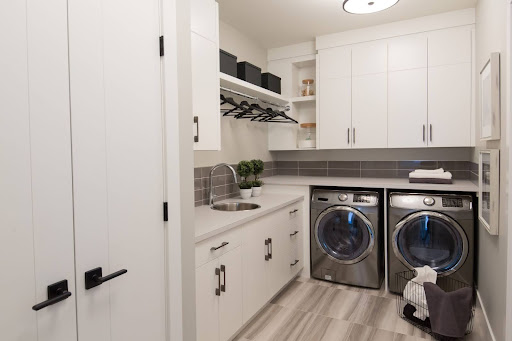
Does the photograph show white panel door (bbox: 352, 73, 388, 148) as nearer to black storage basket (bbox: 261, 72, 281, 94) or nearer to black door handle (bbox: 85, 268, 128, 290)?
black storage basket (bbox: 261, 72, 281, 94)

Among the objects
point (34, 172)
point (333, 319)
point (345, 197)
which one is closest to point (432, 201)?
point (345, 197)

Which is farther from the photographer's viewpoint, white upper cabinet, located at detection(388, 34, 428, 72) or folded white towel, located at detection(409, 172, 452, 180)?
white upper cabinet, located at detection(388, 34, 428, 72)

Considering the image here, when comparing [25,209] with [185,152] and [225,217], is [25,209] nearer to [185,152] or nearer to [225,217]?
[185,152]

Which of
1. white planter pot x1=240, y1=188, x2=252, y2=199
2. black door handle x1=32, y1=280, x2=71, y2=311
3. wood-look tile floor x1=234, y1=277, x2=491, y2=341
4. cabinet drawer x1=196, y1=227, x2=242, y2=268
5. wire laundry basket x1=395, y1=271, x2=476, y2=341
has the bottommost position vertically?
wood-look tile floor x1=234, y1=277, x2=491, y2=341

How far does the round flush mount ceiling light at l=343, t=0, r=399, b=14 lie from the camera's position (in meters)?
2.41

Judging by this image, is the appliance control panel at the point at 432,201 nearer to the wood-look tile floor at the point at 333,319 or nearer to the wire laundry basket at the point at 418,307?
the wire laundry basket at the point at 418,307

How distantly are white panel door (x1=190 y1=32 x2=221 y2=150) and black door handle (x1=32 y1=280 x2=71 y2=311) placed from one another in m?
1.17

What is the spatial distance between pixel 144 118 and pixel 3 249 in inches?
24.9

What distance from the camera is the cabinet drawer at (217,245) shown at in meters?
1.74

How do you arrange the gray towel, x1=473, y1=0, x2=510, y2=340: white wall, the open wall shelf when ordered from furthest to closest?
1. the open wall shelf
2. the gray towel
3. x1=473, y1=0, x2=510, y2=340: white wall

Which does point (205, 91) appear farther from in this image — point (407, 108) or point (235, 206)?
point (407, 108)

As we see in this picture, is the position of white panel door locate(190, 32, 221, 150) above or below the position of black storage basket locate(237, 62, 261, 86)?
below

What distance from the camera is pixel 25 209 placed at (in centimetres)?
90

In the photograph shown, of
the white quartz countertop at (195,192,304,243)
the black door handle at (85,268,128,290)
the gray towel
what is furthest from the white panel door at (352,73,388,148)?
the black door handle at (85,268,128,290)
